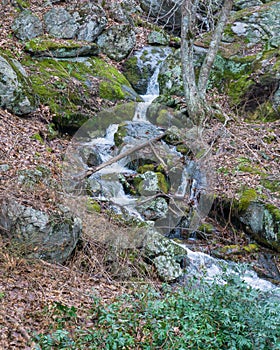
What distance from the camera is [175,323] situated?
3777 millimetres

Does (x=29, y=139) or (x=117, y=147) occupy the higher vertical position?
(x=29, y=139)

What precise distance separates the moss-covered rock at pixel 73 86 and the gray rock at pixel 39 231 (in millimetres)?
3695

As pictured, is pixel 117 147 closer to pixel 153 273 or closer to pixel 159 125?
pixel 159 125

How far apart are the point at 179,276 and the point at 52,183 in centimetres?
218

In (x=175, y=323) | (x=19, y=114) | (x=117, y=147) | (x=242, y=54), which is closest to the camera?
(x=175, y=323)

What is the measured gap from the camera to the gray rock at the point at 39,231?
4.48m

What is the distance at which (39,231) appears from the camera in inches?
180

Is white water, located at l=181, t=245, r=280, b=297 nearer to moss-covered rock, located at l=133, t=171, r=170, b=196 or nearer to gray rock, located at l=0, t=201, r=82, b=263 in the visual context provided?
Answer: moss-covered rock, located at l=133, t=171, r=170, b=196

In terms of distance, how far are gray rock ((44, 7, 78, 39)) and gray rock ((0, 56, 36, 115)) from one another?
9.52ft

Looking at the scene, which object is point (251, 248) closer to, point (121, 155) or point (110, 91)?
point (121, 155)

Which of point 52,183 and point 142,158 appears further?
point 142,158

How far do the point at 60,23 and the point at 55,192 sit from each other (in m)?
6.53

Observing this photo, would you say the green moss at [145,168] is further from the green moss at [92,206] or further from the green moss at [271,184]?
the green moss at [271,184]

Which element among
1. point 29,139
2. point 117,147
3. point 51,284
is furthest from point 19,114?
point 51,284
